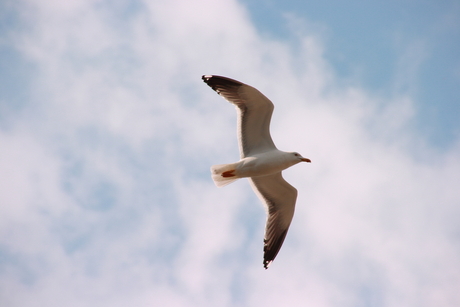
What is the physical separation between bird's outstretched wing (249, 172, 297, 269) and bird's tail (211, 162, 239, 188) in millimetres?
921

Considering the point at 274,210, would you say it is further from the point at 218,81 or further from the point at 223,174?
the point at 218,81

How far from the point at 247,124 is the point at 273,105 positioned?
654mm

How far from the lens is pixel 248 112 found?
991cm

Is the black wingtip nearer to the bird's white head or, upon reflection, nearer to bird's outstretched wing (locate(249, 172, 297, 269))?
the bird's white head

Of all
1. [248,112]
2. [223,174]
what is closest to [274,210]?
[223,174]

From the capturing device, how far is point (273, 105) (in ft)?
32.2

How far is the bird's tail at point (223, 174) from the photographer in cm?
981

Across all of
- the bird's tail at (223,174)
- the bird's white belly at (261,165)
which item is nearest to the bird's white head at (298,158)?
the bird's white belly at (261,165)

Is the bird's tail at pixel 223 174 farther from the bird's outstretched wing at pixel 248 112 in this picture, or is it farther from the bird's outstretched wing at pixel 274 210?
the bird's outstretched wing at pixel 274 210

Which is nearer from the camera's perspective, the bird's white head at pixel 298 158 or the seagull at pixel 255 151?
the seagull at pixel 255 151

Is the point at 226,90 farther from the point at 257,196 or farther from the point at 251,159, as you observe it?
the point at 257,196

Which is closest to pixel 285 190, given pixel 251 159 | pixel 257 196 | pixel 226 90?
pixel 257 196

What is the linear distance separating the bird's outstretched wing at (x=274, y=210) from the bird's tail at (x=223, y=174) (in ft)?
3.02

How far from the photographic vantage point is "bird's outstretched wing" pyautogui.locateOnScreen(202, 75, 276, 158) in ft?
32.0
